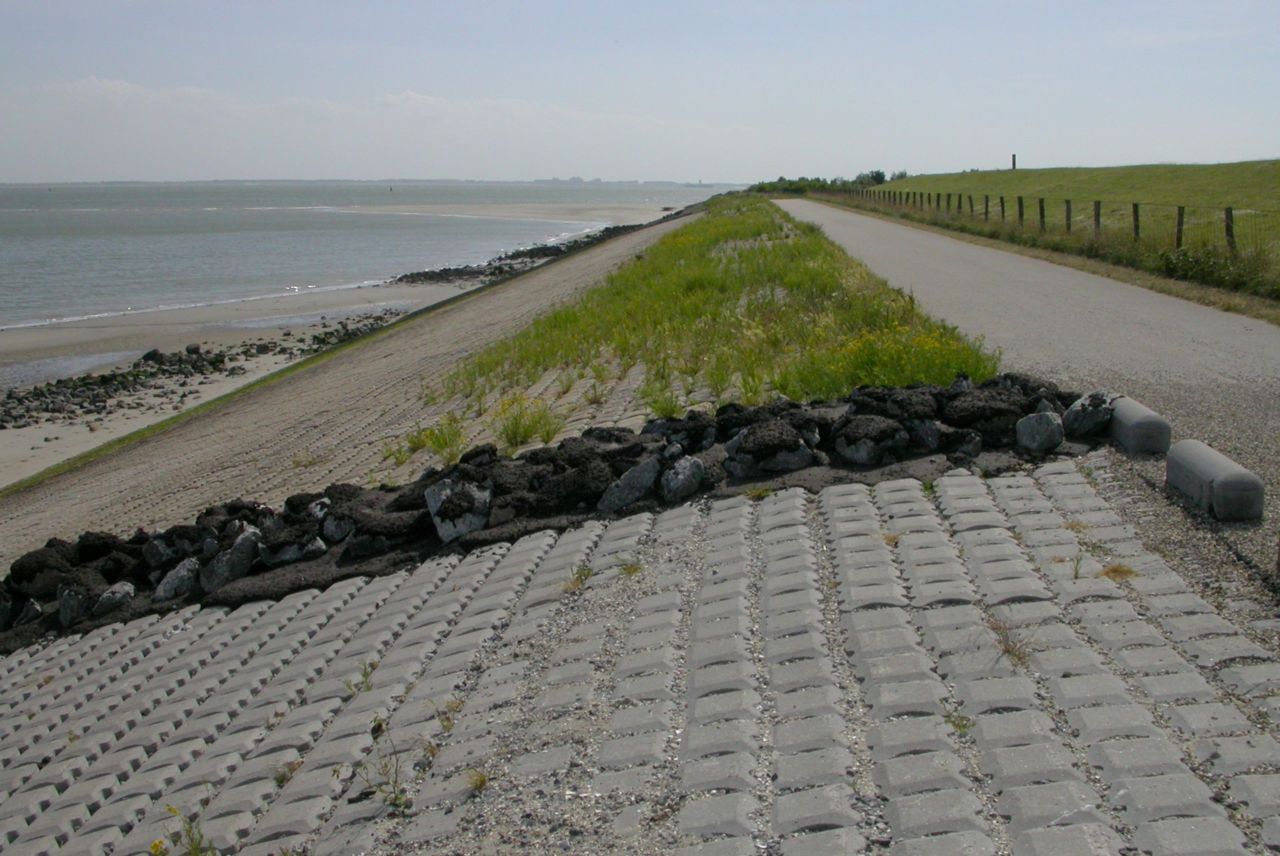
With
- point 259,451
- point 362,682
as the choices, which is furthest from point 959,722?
point 259,451

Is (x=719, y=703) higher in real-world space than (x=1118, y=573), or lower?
lower

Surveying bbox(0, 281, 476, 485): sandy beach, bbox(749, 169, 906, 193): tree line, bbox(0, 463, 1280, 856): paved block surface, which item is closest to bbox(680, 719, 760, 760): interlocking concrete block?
bbox(0, 463, 1280, 856): paved block surface

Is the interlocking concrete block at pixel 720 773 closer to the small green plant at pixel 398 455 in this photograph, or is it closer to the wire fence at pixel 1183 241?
the small green plant at pixel 398 455

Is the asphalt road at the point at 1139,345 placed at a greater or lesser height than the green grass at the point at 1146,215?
lesser

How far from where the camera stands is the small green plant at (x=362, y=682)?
18.3 feet

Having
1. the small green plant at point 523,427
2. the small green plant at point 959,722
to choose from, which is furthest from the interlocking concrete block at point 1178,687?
the small green plant at point 523,427

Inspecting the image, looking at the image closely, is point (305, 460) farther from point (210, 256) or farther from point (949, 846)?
point (210, 256)

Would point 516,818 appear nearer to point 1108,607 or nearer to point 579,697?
point 579,697

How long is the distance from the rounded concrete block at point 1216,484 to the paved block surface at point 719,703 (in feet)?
1.51

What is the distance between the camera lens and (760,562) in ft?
19.3

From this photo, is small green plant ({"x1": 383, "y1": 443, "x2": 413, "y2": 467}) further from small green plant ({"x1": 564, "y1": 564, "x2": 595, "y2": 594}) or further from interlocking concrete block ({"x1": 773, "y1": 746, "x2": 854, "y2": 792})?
interlocking concrete block ({"x1": 773, "y1": 746, "x2": 854, "y2": 792})

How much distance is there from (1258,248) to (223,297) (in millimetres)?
35145

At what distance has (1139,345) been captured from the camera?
11242 mm

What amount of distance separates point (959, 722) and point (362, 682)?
123 inches
